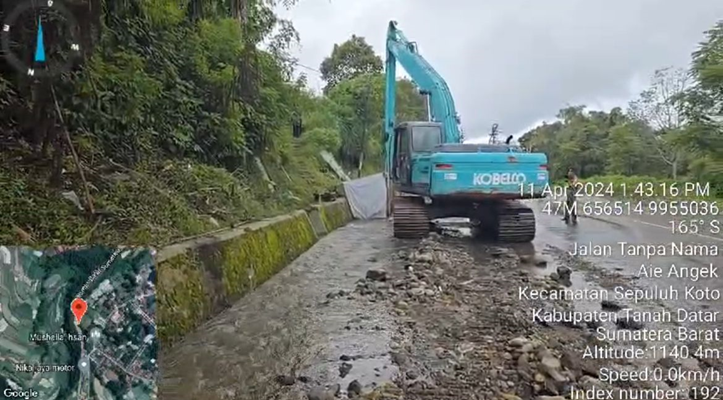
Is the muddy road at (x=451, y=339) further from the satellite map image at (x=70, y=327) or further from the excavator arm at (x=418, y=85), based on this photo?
the excavator arm at (x=418, y=85)

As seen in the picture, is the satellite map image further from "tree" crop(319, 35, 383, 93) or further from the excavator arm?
"tree" crop(319, 35, 383, 93)

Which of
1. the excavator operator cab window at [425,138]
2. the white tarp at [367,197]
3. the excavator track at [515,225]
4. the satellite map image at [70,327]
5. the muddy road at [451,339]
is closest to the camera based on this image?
the satellite map image at [70,327]

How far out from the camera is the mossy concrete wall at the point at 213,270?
3280mm

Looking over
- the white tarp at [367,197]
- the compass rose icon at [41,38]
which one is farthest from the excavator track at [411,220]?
the compass rose icon at [41,38]

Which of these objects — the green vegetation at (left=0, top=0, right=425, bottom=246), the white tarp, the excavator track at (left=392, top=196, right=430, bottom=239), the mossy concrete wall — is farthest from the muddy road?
the white tarp

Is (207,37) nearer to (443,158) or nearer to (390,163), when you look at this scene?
(443,158)

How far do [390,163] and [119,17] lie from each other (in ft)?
19.8

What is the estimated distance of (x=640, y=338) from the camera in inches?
101

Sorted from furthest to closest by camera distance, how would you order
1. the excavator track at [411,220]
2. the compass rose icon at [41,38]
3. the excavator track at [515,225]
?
the excavator track at [411,220]
the excavator track at [515,225]
the compass rose icon at [41,38]

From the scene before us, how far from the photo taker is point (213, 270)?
415 centimetres

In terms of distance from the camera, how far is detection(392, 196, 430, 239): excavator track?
27.8 ft

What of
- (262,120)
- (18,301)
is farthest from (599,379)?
(262,120)

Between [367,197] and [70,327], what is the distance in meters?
13.2

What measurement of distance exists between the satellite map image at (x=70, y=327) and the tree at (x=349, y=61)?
25917 millimetres
